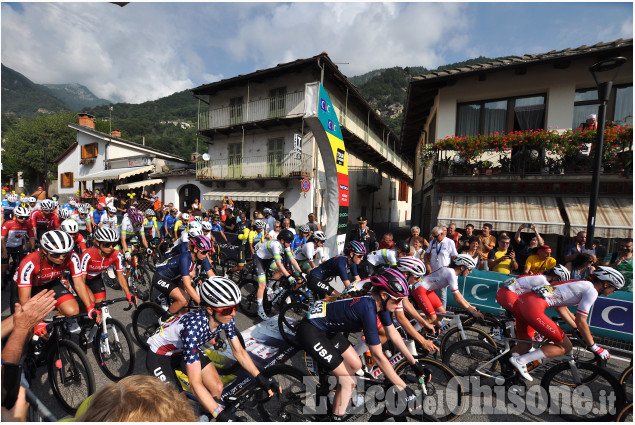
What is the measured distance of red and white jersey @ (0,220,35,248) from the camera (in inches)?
270

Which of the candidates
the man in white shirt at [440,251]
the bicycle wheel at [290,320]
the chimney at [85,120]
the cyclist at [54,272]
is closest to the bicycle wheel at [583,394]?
the man in white shirt at [440,251]

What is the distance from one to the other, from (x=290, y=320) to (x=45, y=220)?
8169mm

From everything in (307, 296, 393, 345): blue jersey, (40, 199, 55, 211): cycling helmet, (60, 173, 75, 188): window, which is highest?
(60, 173, 75, 188): window

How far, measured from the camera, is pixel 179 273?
4875 mm

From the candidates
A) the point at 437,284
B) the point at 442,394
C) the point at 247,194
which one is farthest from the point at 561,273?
the point at 247,194

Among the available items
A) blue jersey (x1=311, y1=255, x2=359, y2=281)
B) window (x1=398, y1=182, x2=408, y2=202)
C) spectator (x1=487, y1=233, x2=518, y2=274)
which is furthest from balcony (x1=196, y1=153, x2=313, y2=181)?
window (x1=398, y1=182, x2=408, y2=202)

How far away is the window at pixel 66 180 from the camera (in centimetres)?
3034

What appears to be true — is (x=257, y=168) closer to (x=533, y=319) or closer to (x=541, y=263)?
(x=541, y=263)

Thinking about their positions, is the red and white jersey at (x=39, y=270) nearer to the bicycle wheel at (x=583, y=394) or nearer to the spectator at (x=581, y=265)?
the bicycle wheel at (x=583, y=394)

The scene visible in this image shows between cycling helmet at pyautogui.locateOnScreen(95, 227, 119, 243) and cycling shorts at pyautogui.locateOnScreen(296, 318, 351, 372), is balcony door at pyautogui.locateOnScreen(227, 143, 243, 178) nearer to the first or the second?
cycling helmet at pyautogui.locateOnScreen(95, 227, 119, 243)

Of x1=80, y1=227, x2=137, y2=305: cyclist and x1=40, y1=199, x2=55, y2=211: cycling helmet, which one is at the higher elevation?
x1=40, y1=199, x2=55, y2=211: cycling helmet

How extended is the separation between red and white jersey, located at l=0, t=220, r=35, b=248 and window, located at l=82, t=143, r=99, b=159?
87.4ft

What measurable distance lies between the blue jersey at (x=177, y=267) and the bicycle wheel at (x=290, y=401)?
2217 millimetres

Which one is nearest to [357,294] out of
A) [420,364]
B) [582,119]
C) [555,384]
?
[420,364]
